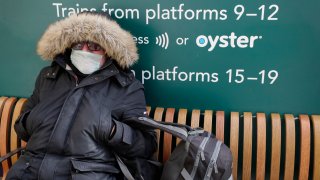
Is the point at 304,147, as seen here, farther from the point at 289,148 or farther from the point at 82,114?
the point at 82,114

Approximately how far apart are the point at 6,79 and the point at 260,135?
6.67 ft

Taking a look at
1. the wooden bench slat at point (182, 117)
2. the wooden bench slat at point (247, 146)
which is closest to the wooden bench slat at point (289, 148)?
the wooden bench slat at point (247, 146)

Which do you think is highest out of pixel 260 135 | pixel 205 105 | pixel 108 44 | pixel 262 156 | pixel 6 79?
pixel 108 44

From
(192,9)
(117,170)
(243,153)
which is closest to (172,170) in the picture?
(117,170)

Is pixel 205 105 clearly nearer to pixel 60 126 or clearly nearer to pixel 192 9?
pixel 192 9

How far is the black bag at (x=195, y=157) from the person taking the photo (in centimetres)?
171

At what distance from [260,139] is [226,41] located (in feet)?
2.31

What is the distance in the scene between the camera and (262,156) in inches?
83.4

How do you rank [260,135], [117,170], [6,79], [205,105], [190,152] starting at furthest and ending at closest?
[6,79]
[205,105]
[260,135]
[117,170]
[190,152]

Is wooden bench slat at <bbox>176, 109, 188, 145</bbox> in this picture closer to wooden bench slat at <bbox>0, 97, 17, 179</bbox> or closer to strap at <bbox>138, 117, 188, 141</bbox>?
strap at <bbox>138, 117, 188, 141</bbox>

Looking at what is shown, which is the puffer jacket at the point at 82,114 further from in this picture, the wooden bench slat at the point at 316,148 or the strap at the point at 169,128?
the wooden bench slat at the point at 316,148

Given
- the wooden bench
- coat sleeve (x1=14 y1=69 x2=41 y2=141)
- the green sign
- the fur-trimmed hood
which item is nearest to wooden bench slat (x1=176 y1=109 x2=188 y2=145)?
the wooden bench

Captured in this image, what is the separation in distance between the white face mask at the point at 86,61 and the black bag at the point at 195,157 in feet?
1.42

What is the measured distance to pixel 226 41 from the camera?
2178 millimetres
